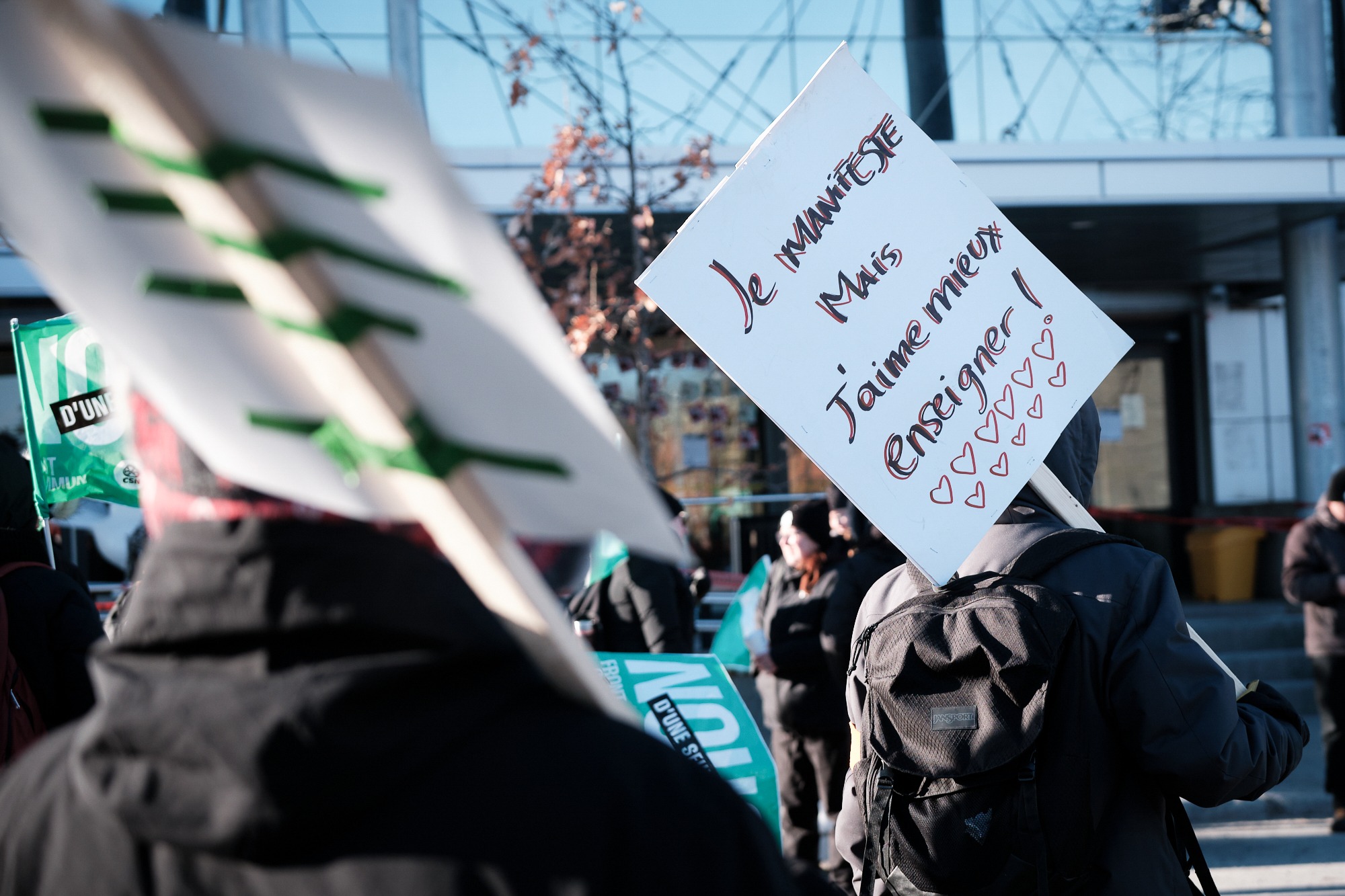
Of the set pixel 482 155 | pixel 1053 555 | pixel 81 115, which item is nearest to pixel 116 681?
pixel 81 115

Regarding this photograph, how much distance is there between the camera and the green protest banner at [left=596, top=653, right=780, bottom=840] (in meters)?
3.55

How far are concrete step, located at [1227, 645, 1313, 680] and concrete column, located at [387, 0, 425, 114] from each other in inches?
336

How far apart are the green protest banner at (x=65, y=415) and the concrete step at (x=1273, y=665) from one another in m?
9.04

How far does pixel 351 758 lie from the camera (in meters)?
0.79

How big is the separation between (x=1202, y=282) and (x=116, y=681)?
14.8 m

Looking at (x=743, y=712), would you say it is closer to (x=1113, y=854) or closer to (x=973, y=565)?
(x=973, y=565)

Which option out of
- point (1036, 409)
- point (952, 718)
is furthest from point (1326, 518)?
A: point (952, 718)

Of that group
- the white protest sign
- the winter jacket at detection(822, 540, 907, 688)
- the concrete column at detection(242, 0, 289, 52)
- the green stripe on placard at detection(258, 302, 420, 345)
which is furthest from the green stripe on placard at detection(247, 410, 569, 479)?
the concrete column at detection(242, 0, 289, 52)

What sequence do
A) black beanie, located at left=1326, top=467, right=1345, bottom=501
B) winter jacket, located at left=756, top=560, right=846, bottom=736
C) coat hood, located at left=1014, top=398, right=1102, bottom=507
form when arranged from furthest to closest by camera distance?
black beanie, located at left=1326, top=467, right=1345, bottom=501 → winter jacket, located at left=756, top=560, right=846, bottom=736 → coat hood, located at left=1014, top=398, right=1102, bottom=507

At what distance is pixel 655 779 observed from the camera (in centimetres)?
85

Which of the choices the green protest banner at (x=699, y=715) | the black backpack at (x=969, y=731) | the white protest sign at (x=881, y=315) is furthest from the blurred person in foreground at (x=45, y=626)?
the black backpack at (x=969, y=731)

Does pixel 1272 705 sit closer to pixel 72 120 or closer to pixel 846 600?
pixel 72 120

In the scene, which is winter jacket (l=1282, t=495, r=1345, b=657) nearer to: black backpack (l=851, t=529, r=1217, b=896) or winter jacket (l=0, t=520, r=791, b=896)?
black backpack (l=851, t=529, r=1217, b=896)

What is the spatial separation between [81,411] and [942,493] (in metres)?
2.93
